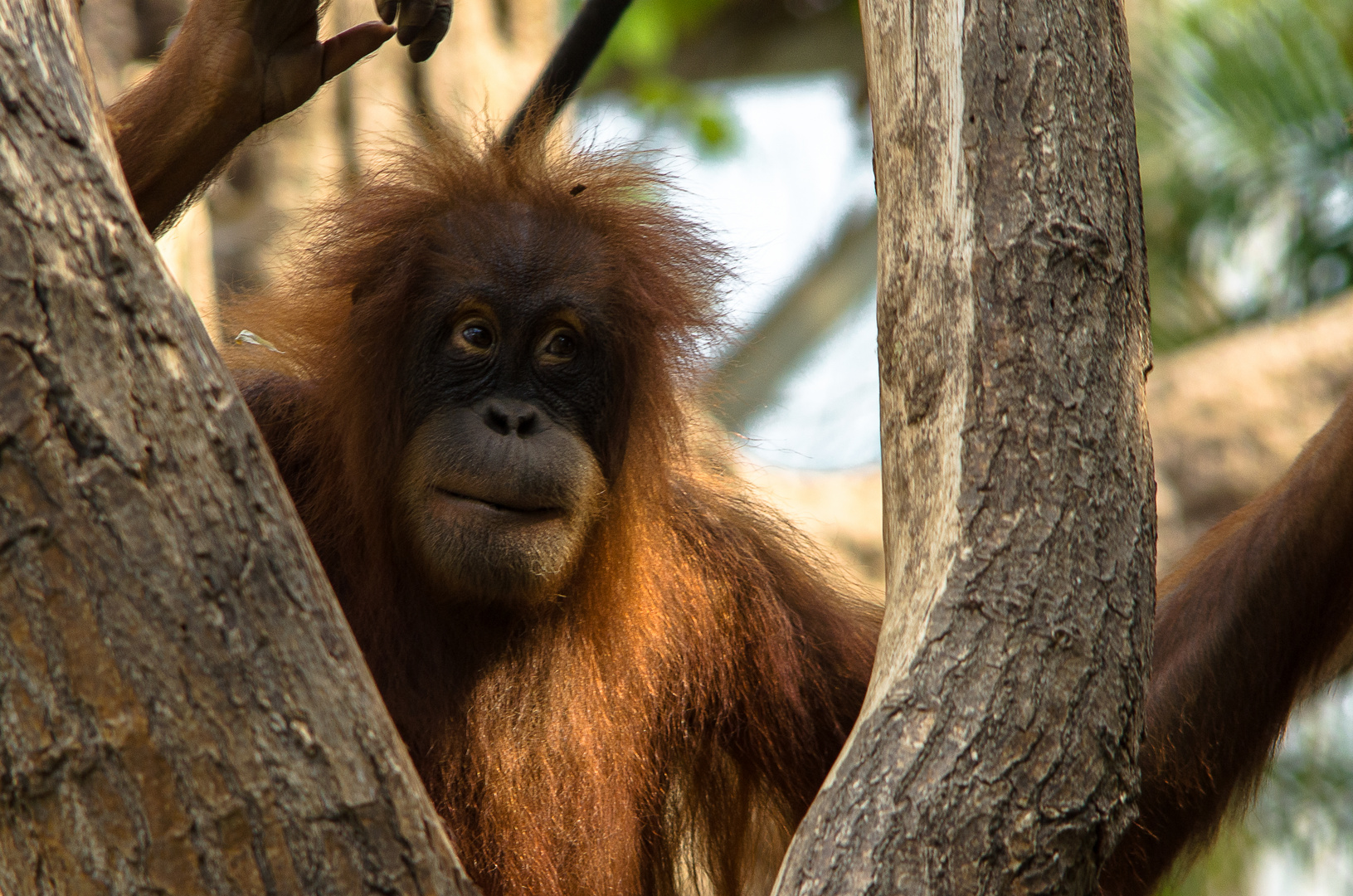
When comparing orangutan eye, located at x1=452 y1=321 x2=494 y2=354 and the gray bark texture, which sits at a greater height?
orangutan eye, located at x1=452 y1=321 x2=494 y2=354

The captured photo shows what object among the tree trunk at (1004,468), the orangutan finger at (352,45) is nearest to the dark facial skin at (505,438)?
the orangutan finger at (352,45)

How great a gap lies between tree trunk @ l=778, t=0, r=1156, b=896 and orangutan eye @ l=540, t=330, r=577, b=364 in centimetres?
90

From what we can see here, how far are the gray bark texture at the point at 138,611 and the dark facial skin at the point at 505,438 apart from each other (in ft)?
3.39

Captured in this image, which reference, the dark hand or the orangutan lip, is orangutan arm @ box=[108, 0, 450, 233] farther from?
the orangutan lip

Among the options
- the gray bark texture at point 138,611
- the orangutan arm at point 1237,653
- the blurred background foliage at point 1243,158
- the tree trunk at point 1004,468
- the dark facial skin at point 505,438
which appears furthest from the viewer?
the blurred background foliage at point 1243,158

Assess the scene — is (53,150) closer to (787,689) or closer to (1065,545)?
(1065,545)

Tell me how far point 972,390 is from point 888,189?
1.31ft

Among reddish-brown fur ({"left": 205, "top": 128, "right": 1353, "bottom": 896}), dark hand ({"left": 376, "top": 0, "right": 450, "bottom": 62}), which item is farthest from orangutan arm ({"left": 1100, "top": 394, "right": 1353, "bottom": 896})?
dark hand ({"left": 376, "top": 0, "right": 450, "bottom": 62})

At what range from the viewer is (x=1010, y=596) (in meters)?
1.99

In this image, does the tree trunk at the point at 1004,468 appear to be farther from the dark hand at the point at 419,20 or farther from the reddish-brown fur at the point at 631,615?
the dark hand at the point at 419,20

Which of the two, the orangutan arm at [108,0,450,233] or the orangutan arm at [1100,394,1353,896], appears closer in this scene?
the orangutan arm at [1100,394,1353,896]

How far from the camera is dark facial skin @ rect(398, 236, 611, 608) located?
2664 mm

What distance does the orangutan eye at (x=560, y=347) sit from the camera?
9.59ft

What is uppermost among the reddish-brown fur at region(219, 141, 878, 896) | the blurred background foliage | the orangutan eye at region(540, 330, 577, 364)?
the blurred background foliage
